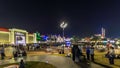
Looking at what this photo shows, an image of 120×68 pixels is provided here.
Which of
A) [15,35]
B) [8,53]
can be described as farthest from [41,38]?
[8,53]

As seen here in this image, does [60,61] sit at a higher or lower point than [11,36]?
lower

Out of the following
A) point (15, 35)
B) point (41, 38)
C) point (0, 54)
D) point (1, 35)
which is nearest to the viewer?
point (0, 54)

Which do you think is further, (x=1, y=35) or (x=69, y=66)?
(x=1, y=35)

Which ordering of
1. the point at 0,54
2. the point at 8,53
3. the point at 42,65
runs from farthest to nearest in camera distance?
the point at 8,53 < the point at 0,54 < the point at 42,65

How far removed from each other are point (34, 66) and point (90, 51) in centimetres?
648

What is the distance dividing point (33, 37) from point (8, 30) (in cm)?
4684

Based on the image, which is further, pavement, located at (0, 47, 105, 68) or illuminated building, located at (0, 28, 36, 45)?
illuminated building, located at (0, 28, 36, 45)

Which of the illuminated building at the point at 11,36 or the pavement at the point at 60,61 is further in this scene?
the illuminated building at the point at 11,36

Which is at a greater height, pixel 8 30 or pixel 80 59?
pixel 8 30

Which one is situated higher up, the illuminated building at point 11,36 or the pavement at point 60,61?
the illuminated building at point 11,36

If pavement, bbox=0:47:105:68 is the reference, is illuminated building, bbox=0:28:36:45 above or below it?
above

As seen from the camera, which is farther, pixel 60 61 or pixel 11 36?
pixel 11 36

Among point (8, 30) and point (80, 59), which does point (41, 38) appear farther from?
point (80, 59)

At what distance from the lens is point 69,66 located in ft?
70.9
